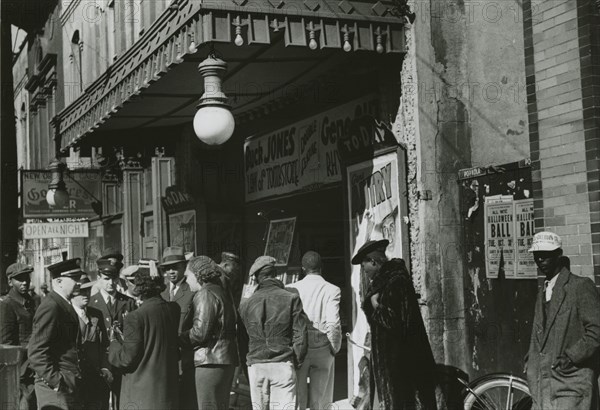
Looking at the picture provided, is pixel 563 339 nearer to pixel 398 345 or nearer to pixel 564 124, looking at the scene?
pixel 398 345

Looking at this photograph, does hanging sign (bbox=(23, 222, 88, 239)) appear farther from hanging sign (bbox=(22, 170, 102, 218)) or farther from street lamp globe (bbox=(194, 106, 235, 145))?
street lamp globe (bbox=(194, 106, 235, 145))

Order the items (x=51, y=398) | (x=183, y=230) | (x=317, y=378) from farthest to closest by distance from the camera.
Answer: (x=183, y=230)
(x=317, y=378)
(x=51, y=398)

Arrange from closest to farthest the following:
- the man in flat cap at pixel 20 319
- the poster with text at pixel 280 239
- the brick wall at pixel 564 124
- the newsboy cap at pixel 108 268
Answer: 1. the brick wall at pixel 564 124
2. the man in flat cap at pixel 20 319
3. the newsboy cap at pixel 108 268
4. the poster with text at pixel 280 239

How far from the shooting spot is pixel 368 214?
988 centimetres

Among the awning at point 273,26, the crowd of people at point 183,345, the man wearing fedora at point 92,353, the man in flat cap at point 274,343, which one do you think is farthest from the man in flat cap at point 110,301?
the awning at point 273,26

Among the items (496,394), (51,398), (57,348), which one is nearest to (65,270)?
(57,348)

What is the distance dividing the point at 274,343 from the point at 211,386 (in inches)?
28.2

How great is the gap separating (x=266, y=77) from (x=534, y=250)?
610 centimetres

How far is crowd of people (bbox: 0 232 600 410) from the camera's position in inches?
235

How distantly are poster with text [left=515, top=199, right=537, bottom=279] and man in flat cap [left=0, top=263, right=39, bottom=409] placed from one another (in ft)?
16.2

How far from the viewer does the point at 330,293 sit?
28.7 ft

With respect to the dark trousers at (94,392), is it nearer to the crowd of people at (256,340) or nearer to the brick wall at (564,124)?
the crowd of people at (256,340)

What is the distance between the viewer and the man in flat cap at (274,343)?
25.5ft

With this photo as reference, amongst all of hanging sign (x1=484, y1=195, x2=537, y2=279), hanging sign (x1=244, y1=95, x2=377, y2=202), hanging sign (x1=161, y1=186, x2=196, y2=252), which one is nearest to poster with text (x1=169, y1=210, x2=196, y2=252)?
hanging sign (x1=161, y1=186, x2=196, y2=252)
